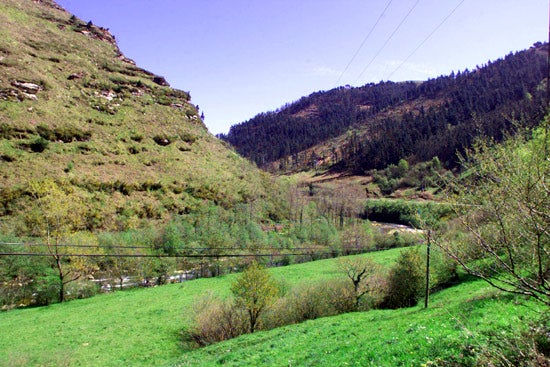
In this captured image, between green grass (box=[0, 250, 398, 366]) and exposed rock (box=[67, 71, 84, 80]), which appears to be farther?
exposed rock (box=[67, 71, 84, 80])

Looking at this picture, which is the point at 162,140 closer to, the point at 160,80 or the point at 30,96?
the point at 30,96

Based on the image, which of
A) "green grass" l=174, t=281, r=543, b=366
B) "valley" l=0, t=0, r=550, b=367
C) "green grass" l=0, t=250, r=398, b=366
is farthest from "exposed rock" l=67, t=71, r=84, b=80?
"green grass" l=174, t=281, r=543, b=366

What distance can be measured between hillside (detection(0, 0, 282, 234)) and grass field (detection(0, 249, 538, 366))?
1935 centimetres

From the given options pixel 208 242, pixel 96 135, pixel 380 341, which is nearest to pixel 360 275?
pixel 380 341

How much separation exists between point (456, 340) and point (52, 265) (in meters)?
47.5

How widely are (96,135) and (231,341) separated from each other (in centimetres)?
6339

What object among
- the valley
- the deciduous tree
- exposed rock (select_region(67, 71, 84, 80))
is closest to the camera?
the valley

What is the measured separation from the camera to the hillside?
53.8 metres

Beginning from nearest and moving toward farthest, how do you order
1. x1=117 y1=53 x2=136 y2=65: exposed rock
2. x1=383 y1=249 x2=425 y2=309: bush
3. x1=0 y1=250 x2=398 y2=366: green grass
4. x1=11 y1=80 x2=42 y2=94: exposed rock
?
x1=0 y1=250 x2=398 y2=366: green grass < x1=383 y1=249 x2=425 y2=309: bush < x1=11 y1=80 x2=42 y2=94: exposed rock < x1=117 y1=53 x2=136 y2=65: exposed rock

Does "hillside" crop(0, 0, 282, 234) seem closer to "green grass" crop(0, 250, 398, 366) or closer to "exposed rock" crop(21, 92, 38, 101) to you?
"exposed rock" crop(21, 92, 38, 101)

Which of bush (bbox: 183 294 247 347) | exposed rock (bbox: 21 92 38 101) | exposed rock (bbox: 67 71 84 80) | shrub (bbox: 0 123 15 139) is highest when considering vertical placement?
exposed rock (bbox: 67 71 84 80)

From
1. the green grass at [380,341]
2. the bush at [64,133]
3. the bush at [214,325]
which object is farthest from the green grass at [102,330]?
the bush at [64,133]

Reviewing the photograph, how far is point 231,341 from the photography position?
24406 mm

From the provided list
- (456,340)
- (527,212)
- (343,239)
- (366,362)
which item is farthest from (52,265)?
(343,239)
